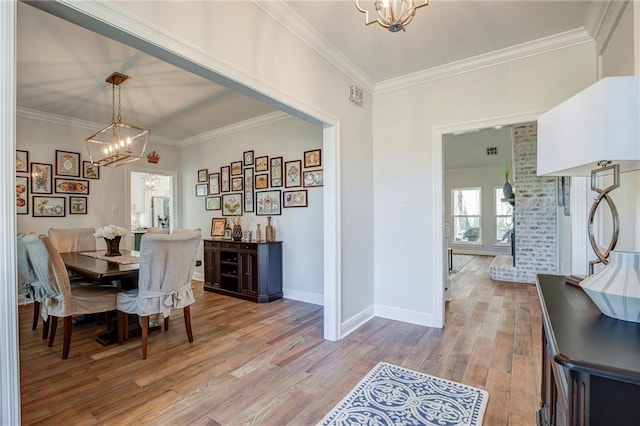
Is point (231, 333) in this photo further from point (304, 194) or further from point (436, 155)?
point (436, 155)

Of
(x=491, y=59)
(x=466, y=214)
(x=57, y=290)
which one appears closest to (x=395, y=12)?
(x=491, y=59)

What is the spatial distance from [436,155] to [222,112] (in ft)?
9.96

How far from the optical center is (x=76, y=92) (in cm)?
363

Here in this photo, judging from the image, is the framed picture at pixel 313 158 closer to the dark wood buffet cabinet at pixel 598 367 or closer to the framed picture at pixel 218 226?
the framed picture at pixel 218 226

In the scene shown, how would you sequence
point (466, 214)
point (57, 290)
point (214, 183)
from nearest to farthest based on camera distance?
point (57, 290) → point (214, 183) → point (466, 214)

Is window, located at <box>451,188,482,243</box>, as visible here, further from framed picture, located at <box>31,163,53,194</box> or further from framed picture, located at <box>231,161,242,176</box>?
framed picture, located at <box>31,163,53,194</box>

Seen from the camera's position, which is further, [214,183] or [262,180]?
[214,183]

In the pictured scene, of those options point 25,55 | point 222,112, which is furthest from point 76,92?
point 222,112

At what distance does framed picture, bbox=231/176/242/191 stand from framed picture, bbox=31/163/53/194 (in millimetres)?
2560

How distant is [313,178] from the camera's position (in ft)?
13.7

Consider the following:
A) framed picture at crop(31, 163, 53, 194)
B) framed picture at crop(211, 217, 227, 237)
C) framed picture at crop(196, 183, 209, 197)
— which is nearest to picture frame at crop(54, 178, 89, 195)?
framed picture at crop(31, 163, 53, 194)

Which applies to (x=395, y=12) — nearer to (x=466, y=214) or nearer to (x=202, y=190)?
(x=202, y=190)

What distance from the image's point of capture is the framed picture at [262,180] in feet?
15.3

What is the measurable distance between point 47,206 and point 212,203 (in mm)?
2281
